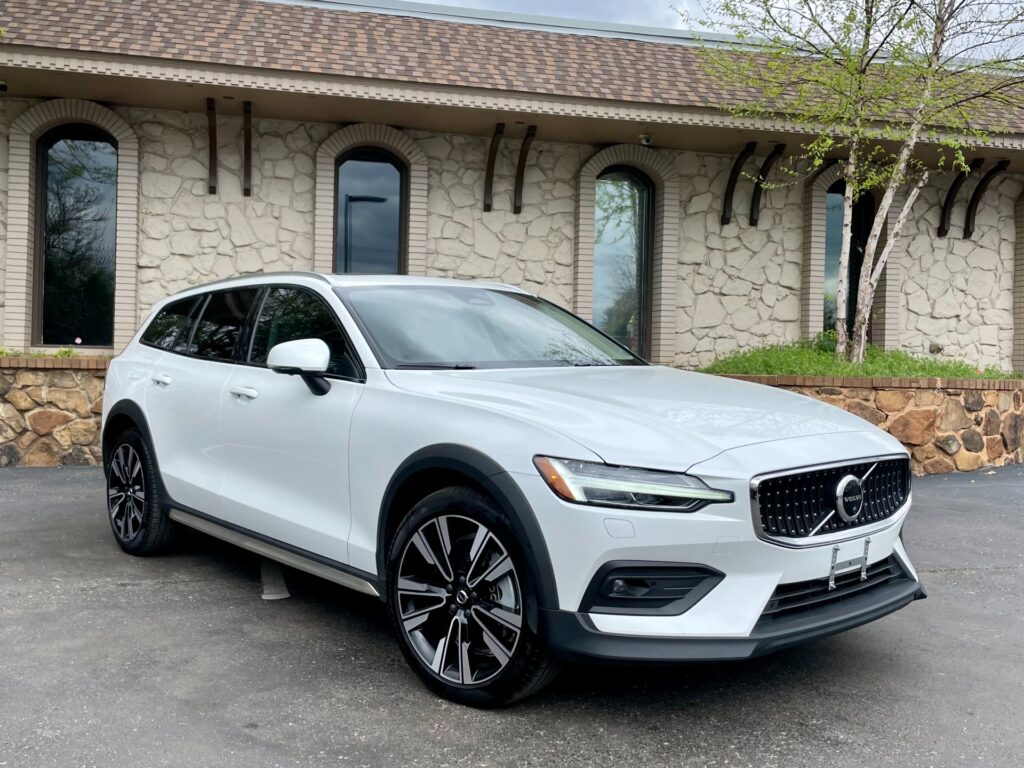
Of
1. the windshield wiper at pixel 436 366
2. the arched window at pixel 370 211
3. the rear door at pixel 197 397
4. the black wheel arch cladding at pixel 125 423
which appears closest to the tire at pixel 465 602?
the windshield wiper at pixel 436 366

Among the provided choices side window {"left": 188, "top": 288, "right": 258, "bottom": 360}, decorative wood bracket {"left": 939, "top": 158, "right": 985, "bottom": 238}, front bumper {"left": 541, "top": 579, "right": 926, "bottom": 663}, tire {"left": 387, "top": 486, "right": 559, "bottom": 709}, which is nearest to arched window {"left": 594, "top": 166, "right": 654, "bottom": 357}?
decorative wood bracket {"left": 939, "top": 158, "right": 985, "bottom": 238}

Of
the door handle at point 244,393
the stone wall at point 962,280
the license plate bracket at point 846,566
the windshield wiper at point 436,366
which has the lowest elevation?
the license plate bracket at point 846,566

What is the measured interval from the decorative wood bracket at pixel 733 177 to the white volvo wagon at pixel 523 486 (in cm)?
848

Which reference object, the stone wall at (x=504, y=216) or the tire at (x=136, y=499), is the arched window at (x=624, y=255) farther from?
the tire at (x=136, y=499)

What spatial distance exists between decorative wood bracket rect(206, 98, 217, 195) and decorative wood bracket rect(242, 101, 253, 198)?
338 mm

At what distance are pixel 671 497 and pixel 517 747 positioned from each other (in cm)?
95

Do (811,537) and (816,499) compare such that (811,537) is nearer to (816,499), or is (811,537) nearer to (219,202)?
(816,499)

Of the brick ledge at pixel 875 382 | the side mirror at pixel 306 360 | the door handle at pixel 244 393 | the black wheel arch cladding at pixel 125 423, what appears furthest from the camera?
the brick ledge at pixel 875 382

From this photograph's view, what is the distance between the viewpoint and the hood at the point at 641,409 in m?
2.96

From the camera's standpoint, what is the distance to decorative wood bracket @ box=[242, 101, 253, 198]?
1084 centimetres

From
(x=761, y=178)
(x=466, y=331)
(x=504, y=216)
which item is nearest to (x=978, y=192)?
(x=761, y=178)

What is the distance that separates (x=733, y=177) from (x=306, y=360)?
10.1 meters

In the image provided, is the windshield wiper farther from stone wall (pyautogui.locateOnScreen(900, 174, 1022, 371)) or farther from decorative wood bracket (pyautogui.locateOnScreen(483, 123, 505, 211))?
stone wall (pyautogui.locateOnScreen(900, 174, 1022, 371))

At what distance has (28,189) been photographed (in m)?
10.9
